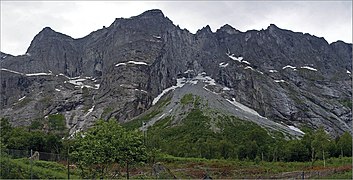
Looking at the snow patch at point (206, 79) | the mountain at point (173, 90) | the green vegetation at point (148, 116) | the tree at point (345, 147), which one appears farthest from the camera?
the snow patch at point (206, 79)

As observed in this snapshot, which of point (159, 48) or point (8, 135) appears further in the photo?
point (159, 48)

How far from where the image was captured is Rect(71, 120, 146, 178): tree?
21.7m

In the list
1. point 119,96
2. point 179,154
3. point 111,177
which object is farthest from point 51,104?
point 111,177

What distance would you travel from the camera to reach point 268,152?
80562 millimetres

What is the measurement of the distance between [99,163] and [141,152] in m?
2.18

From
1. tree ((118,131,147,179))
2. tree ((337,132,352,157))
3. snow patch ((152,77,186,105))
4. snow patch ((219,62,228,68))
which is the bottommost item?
tree ((337,132,352,157))

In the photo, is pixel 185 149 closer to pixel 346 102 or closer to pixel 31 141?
pixel 31 141

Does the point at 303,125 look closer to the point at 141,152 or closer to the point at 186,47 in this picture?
the point at 186,47

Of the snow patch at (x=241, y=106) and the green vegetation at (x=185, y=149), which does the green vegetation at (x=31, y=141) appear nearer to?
the green vegetation at (x=185, y=149)

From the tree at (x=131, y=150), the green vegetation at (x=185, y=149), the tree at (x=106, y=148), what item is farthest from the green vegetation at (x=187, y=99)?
the tree at (x=106, y=148)

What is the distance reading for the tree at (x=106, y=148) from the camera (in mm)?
21688

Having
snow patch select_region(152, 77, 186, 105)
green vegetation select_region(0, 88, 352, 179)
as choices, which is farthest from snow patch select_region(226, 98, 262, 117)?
snow patch select_region(152, 77, 186, 105)

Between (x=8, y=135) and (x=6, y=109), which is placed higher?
(x=6, y=109)

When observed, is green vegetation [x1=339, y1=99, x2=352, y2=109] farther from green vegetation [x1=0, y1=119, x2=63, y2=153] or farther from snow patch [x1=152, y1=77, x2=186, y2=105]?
green vegetation [x1=0, y1=119, x2=63, y2=153]
